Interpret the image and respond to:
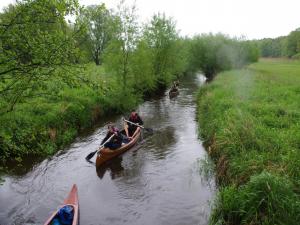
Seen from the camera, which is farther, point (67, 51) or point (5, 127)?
point (5, 127)

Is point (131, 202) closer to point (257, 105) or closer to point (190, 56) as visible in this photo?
point (257, 105)

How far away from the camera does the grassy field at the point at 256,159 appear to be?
719 cm

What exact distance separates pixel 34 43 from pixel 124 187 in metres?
6.46

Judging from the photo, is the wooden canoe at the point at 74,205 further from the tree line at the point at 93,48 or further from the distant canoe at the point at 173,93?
the distant canoe at the point at 173,93

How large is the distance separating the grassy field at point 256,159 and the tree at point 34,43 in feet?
16.9

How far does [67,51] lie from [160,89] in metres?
28.7

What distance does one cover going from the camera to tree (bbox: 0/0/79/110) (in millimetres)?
6336

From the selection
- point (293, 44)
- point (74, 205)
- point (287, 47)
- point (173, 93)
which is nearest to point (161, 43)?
point (173, 93)

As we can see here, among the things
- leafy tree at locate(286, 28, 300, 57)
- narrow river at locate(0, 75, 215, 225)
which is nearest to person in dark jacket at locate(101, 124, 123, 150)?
narrow river at locate(0, 75, 215, 225)

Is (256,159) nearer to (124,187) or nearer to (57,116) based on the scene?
(124,187)

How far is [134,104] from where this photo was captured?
25016mm

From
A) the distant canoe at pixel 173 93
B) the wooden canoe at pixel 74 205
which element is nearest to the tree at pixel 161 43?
the distant canoe at pixel 173 93

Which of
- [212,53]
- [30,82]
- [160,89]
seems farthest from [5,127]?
[212,53]

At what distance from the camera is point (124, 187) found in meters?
11.2
